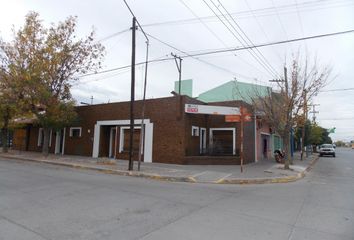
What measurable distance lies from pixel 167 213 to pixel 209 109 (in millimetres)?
13394

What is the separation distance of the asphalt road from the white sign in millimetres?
9435

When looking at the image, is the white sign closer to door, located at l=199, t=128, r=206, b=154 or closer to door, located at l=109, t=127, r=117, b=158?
door, located at l=199, t=128, r=206, b=154

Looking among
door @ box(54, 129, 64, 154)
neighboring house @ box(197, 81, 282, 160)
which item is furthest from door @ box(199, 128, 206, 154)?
door @ box(54, 129, 64, 154)

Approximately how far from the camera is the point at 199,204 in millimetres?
7992

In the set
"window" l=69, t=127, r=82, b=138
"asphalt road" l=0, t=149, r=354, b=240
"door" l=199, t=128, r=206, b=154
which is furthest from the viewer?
"window" l=69, t=127, r=82, b=138

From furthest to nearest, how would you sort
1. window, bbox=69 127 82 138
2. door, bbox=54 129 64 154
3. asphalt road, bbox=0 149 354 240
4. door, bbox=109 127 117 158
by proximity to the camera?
door, bbox=54 129 64 154 → window, bbox=69 127 82 138 → door, bbox=109 127 117 158 → asphalt road, bbox=0 149 354 240

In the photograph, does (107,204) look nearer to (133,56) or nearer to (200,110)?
(133,56)

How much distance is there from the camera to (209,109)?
64.5ft

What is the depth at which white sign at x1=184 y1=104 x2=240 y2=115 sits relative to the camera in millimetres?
19188

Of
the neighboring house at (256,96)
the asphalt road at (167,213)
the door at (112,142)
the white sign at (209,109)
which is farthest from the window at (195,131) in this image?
the asphalt road at (167,213)

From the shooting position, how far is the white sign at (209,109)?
755 inches

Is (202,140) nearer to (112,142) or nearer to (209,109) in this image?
(209,109)

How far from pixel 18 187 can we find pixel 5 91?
14.3 metres

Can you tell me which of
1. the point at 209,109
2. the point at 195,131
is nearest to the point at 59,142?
the point at 195,131
